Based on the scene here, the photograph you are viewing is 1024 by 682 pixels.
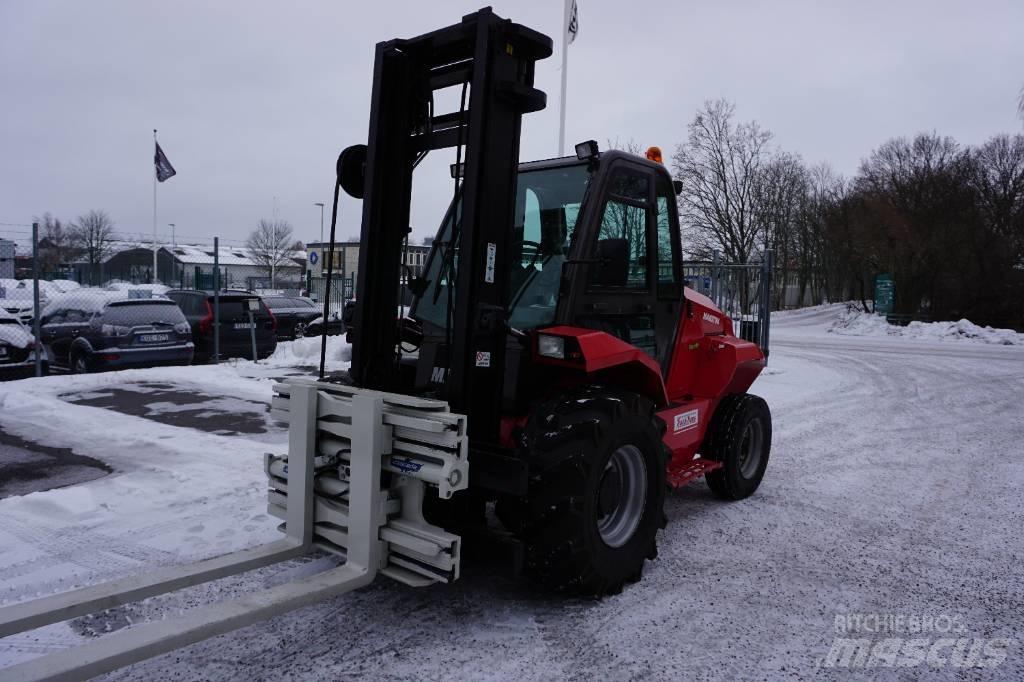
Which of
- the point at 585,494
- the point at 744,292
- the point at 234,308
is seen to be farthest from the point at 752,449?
the point at 234,308

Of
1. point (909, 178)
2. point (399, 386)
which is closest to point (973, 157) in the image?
point (909, 178)

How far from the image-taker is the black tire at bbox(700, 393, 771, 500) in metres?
5.56

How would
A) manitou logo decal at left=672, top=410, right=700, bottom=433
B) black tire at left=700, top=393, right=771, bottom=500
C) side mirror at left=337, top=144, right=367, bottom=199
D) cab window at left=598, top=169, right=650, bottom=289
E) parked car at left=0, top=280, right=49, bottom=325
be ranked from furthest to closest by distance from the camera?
parked car at left=0, top=280, right=49, bottom=325 → black tire at left=700, top=393, right=771, bottom=500 → manitou logo decal at left=672, top=410, right=700, bottom=433 → cab window at left=598, top=169, right=650, bottom=289 → side mirror at left=337, top=144, right=367, bottom=199

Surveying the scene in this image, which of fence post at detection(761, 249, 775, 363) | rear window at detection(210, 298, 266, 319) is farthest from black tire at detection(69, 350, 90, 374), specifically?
fence post at detection(761, 249, 775, 363)

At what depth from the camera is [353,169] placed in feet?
13.6

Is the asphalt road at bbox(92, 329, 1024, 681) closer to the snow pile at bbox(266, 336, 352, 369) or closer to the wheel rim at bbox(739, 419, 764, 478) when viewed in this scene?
the wheel rim at bbox(739, 419, 764, 478)

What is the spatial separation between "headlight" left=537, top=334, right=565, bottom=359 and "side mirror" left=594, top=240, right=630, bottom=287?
0.55m

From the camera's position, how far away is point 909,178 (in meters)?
36.1

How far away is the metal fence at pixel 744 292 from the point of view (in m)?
14.1

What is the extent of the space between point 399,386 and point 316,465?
2.24ft

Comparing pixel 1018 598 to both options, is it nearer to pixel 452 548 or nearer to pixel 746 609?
pixel 746 609

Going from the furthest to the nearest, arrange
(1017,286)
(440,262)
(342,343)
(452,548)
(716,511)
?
1. (1017,286)
2. (342,343)
3. (716,511)
4. (440,262)
5. (452,548)

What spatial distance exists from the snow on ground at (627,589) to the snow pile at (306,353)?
231 inches

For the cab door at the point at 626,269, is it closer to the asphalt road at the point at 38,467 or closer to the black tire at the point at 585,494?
the black tire at the point at 585,494
